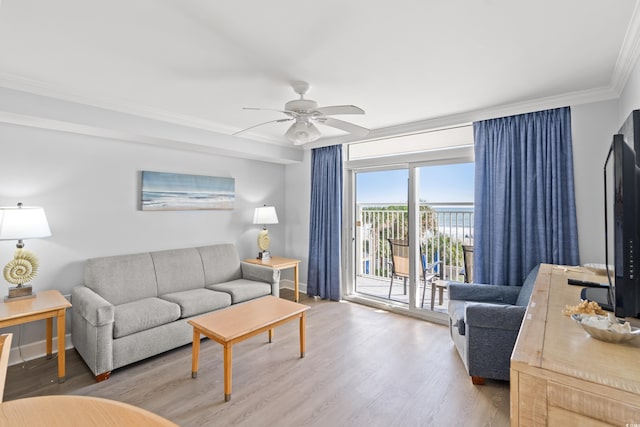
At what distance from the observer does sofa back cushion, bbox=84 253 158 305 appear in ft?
9.95

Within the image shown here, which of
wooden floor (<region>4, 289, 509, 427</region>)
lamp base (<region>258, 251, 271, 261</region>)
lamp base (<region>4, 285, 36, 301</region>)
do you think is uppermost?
lamp base (<region>258, 251, 271, 261</region>)

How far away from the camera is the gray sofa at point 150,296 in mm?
2488

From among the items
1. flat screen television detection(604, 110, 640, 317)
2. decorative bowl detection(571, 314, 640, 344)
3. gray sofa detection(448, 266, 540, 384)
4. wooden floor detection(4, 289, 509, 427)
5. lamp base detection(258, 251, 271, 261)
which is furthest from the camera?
lamp base detection(258, 251, 271, 261)

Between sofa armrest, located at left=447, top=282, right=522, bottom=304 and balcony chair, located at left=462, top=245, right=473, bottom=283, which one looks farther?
balcony chair, located at left=462, top=245, right=473, bottom=283

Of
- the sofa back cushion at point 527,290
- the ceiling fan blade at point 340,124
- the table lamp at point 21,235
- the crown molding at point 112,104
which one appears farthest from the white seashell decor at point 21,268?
the sofa back cushion at point 527,290

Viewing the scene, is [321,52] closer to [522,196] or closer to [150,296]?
[522,196]

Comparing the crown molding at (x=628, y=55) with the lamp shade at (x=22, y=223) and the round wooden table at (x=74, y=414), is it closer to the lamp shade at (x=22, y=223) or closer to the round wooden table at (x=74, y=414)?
the round wooden table at (x=74, y=414)

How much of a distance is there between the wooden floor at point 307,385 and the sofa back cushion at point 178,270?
795 mm

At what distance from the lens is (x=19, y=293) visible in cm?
259

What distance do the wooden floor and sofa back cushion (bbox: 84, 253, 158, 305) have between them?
24.4 inches

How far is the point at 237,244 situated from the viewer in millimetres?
4574

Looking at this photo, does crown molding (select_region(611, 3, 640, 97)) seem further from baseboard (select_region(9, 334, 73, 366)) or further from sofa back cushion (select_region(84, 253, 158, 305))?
baseboard (select_region(9, 334, 73, 366))

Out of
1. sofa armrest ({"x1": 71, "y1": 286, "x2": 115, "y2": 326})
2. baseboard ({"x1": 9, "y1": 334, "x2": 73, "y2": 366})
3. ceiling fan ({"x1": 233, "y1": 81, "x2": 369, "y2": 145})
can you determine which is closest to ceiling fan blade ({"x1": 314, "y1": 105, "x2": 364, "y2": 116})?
ceiling fan ({"x1": 233, "y1": 81, "x2": 369, "y2": 145})

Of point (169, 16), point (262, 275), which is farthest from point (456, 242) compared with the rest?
point (169, 16)
